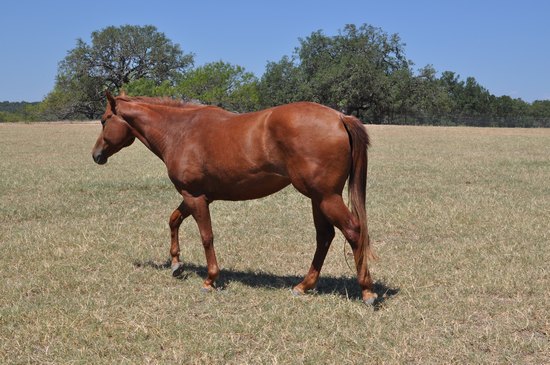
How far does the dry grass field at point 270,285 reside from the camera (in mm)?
4129

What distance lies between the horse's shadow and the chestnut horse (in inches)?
11.3

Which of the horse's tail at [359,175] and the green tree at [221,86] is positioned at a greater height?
the green tree at [221,86]

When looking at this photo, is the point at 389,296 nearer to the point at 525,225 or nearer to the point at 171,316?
the point at 171,316

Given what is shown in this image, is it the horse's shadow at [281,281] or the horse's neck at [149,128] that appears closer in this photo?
the horse's shadow at [281,281]

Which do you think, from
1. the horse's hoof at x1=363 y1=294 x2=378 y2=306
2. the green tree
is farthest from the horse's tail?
the green tree

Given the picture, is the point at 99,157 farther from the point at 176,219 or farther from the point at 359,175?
the point at 359,175

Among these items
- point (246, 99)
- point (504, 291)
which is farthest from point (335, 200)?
→ point (246, 99)

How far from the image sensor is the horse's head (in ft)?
20.7

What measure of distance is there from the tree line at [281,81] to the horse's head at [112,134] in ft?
171

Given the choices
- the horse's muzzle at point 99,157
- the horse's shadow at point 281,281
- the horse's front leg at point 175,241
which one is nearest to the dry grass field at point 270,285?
the horse's shadow at point 281,281

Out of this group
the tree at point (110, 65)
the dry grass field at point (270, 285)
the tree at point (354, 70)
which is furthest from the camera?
the tree at point (110, 65)

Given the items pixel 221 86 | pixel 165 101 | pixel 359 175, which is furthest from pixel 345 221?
pixel 221 86

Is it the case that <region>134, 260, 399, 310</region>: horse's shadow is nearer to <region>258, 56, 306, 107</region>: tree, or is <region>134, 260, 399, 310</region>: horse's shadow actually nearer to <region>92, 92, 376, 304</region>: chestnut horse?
<region>92, 92, 376, 304</region>: chestnut horse

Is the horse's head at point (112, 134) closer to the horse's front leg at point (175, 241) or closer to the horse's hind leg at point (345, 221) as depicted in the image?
the horse's front leg at point (175, 241)
